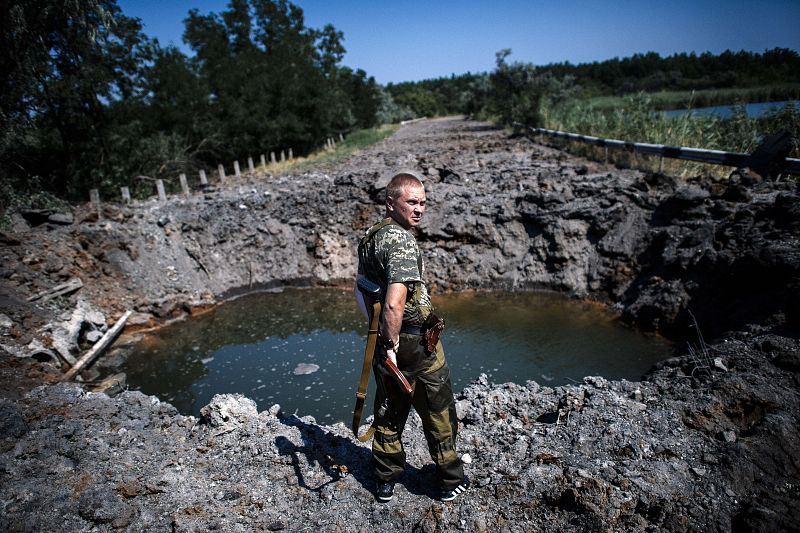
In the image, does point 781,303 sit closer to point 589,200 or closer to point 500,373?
point 500,373

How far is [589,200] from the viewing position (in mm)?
9180

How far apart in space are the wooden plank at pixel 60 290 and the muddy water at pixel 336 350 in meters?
1.57

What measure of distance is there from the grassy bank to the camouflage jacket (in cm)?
883

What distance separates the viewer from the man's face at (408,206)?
283 centimetres

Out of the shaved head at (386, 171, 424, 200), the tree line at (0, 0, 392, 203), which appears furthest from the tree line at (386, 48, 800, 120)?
the shaved head at (386, 171, 424, 200)

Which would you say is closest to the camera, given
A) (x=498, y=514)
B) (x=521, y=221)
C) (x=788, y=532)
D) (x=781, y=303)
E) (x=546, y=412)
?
(x=788, y=532)

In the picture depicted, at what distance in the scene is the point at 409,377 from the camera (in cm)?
291

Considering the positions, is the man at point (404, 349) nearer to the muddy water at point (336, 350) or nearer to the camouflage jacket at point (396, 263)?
the camouflage jacket at point (396, 263)

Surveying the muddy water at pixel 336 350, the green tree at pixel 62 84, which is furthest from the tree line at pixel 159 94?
the muddy water at pixel 336 350

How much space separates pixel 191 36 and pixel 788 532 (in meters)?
42.3

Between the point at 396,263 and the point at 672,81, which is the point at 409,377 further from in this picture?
the point at 672,81

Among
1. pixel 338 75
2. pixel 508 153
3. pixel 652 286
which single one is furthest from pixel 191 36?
pixel 652 286

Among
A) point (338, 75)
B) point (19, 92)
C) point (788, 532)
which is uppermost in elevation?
point (338, 75)

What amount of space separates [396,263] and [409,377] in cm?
80
